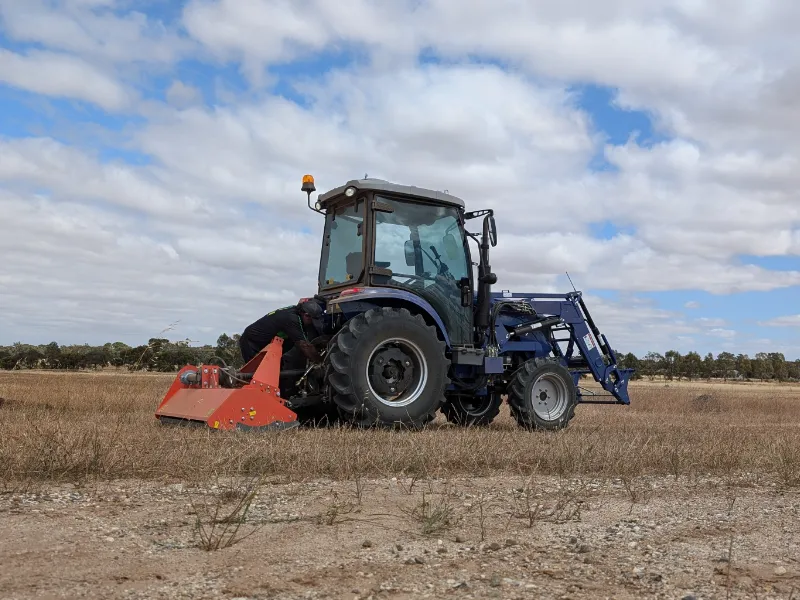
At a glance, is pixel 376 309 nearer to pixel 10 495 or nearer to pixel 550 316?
pixel 550 316

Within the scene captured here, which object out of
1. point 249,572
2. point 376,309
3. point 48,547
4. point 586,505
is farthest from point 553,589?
point 376,309

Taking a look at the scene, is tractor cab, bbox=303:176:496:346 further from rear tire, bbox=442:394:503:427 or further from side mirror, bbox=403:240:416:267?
rear tire, bbox=442:394:503:427

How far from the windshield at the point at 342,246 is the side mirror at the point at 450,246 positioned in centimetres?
109

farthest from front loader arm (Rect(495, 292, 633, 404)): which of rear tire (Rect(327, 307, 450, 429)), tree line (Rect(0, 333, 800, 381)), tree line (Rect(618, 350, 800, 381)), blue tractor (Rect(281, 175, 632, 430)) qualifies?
tree line (Rect(618, 350, 800, 381))

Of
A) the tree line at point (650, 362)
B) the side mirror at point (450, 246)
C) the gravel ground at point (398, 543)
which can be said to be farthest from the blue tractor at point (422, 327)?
the tree line at point (650, 362)

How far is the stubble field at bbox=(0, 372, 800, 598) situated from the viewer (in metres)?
2.86

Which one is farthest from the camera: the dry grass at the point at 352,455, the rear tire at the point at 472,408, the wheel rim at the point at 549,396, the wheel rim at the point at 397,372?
the rear tire at the point at 472,408

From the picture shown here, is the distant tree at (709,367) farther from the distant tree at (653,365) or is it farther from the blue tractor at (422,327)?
the blue tractor at (422,327)

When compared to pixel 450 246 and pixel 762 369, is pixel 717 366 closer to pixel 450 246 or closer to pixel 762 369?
pixel 762 369

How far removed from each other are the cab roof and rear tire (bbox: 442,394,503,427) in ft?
8.75

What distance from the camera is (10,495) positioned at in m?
4.09

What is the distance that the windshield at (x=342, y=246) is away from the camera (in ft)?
29.8

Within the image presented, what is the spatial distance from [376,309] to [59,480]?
14.5 ft

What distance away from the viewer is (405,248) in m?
9.10
